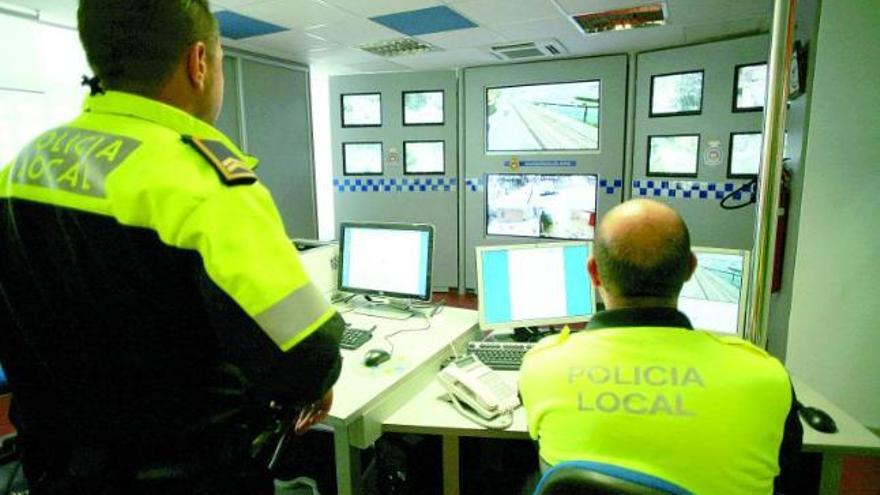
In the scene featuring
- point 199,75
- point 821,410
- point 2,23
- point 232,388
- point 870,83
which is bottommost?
point 821,410

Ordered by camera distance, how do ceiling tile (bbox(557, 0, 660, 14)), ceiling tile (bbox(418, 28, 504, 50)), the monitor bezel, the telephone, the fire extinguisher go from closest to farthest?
the telephone
the fire extinguisher
ceiling tile (bbox(557, 0, 660, 14))
ceiling tile (bbox(418, 28, 504, 50))
the monitor bezel

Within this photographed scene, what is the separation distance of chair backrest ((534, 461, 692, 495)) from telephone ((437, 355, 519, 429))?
0.67 metres

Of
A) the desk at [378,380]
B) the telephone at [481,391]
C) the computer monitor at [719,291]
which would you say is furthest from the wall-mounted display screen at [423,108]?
the telephone at [481,391]

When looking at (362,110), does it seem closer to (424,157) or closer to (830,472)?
(424,157)

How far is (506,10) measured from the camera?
3.36m

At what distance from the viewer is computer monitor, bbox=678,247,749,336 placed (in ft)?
5.90

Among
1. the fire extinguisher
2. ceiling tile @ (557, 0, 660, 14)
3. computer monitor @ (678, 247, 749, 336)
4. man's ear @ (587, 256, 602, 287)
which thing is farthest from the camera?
ceiling tile @ (557, 0, 660, 14)

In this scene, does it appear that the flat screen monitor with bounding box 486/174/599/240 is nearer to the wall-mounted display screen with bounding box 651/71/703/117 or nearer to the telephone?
the wall-mounted display screen with bounding box 651/71/703/117

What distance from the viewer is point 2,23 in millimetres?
3168

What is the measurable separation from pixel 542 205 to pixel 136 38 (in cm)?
454

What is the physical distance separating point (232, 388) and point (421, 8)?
3056mm

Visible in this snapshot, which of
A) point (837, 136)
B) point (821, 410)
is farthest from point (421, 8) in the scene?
point (821, 410)

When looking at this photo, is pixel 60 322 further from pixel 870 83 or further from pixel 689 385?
pixel 870 83

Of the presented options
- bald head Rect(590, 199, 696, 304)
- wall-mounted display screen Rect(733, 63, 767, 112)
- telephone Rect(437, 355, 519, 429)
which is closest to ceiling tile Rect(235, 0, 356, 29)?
telephone Rect(437, 355, 519, 429)
